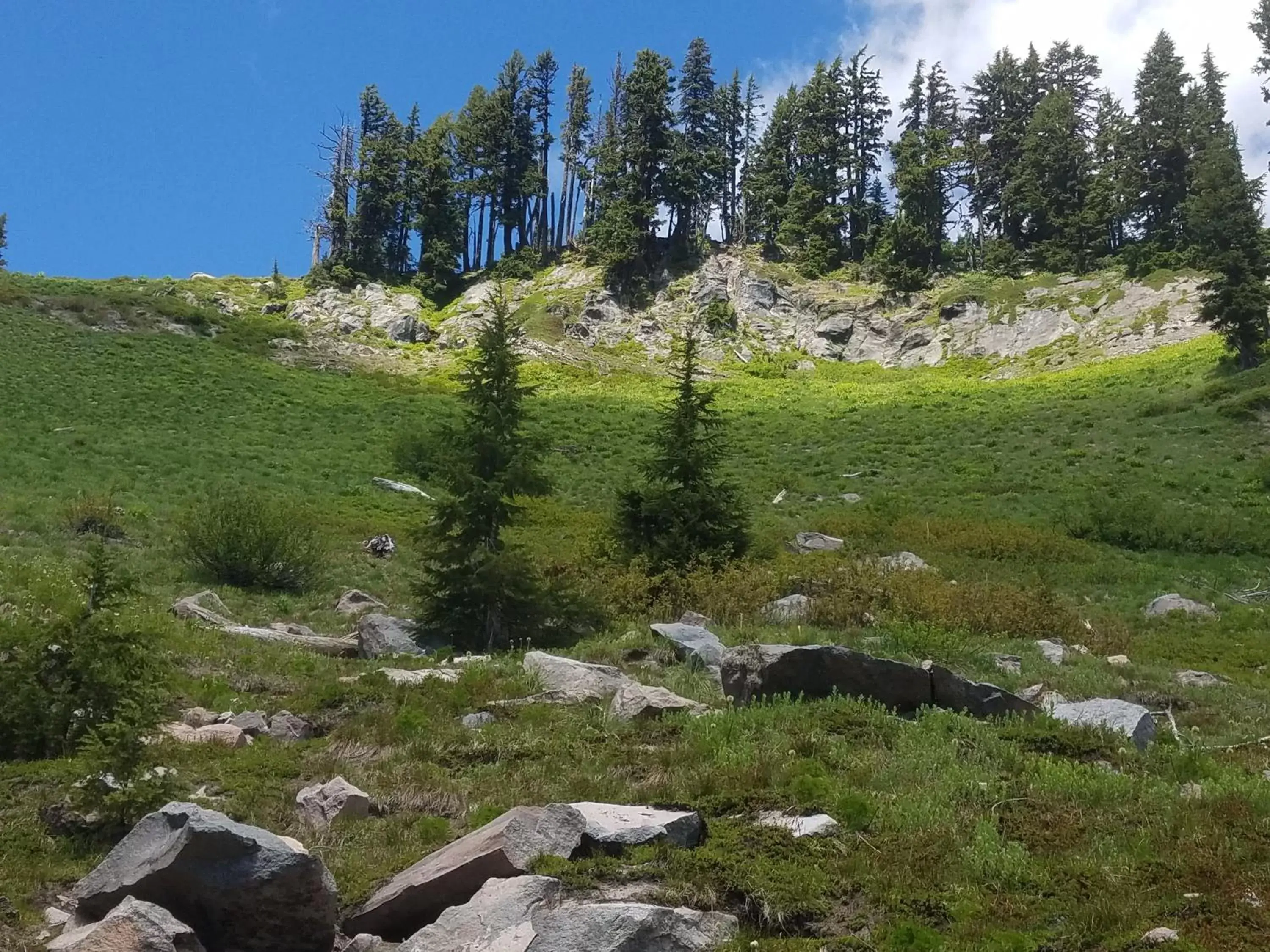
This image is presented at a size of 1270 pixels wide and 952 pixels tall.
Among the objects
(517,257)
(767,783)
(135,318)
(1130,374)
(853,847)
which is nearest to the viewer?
(853,847)

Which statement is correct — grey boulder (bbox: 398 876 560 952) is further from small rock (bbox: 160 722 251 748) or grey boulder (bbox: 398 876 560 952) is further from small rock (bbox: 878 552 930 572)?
small rock (bbox: 878 552 930 572)

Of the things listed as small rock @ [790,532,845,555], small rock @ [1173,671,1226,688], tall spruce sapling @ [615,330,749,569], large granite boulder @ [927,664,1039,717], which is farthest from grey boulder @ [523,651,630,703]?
small rock @ [790,532,845,555]

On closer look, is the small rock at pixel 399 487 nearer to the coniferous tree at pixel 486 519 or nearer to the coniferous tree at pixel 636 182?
the coniferous tree at pixel 486 519

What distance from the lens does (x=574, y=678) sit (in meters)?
12.5

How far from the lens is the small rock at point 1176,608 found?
20125 mm

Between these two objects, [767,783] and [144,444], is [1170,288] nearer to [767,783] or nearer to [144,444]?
[144,444]

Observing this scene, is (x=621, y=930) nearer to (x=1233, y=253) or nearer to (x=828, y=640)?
(x=828, y=640)

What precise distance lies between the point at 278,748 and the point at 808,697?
5681 mm

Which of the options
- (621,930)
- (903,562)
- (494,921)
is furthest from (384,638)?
(903,562)

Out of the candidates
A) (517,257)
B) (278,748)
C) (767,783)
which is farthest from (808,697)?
(517,257)

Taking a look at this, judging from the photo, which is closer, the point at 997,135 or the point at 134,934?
the point at 134,934

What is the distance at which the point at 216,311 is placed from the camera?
207 ft

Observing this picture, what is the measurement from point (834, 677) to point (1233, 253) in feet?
145

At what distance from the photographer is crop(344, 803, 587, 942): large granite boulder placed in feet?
20.8
